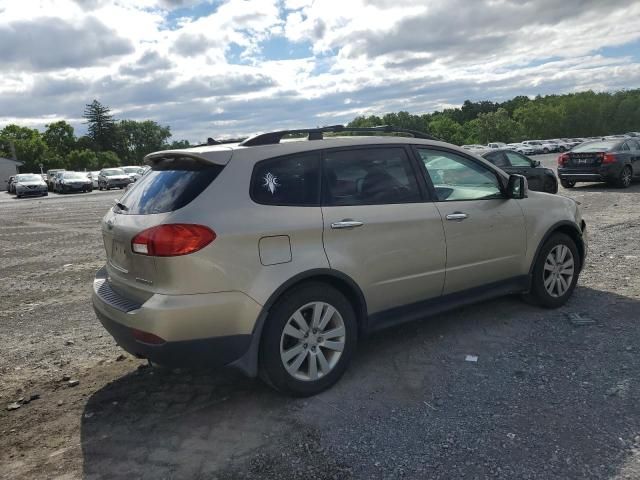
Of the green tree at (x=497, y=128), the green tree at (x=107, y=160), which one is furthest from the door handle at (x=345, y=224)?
the green tree at (x=497, y=128)

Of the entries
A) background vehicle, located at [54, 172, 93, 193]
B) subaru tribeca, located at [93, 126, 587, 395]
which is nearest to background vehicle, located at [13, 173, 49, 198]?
background vehicle, located at [54, 172, 93, 193]

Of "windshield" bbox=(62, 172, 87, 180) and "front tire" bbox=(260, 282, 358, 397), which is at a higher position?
"windshield" bbox=(62, 172, 87, 180)

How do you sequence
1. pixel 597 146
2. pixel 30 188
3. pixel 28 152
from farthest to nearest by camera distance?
pixel 28 152 < pixel 30 188 < pixel 597 146

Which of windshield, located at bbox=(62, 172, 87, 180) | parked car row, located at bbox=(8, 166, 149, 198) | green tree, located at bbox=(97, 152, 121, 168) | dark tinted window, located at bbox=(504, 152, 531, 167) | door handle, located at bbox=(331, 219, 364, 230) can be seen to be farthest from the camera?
green tree, located at bbox=(97, 152, 121, 168)

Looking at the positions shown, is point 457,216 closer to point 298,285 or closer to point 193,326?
point 298,285

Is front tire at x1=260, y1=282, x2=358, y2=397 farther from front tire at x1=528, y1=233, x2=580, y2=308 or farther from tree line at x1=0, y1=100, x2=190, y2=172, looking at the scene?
tree line at x1=0, y1=100, x2=190, y2=172

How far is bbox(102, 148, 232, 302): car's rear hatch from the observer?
11.0 feet

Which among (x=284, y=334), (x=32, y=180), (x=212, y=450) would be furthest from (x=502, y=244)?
(x=32, y=180)

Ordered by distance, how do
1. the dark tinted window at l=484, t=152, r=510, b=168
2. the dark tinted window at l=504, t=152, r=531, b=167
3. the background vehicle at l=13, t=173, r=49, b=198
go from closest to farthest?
the dark tinted window at l=484, t=152, r=510, b=168 → the dark tinted window at l=504, t=152, r=531, b=167 → the background vehicle at l=13, t=173, r=49, b=198

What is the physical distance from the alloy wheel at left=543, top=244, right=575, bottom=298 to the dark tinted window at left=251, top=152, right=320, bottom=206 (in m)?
2.62

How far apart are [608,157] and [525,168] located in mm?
3588

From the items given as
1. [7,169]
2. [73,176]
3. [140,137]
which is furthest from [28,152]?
[73,176]

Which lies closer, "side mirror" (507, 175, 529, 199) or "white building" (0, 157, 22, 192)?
"side mirror" (507, 175, 529, 199)

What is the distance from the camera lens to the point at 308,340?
3.65m
